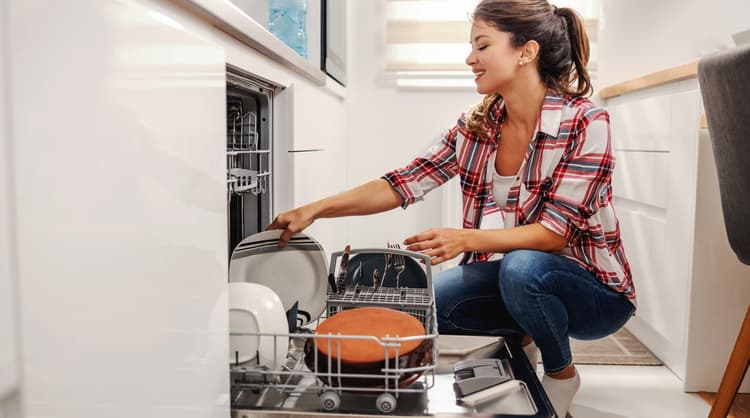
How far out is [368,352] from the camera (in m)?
0.82

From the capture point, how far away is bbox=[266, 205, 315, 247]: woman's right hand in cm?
120

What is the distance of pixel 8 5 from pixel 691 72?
1.79 metres

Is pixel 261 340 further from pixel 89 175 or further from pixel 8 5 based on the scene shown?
pixel 8 5

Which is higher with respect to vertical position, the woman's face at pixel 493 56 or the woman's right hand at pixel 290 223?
the woman's face at pixel 493 56

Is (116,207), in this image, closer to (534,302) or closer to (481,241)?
(481,241)

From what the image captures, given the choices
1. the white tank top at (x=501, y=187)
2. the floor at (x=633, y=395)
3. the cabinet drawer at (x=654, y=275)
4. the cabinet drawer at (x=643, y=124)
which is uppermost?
the cabinet drawer at (x=643, y=124)

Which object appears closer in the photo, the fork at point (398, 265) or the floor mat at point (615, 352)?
the fork at point (398, 265)

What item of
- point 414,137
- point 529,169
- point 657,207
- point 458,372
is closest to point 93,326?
point 458,372

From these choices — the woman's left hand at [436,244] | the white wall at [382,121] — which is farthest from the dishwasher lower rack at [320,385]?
the white wall at [382,121]

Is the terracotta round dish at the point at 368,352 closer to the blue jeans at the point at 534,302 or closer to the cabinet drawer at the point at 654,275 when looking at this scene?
the blue jeans at the point at 534,302

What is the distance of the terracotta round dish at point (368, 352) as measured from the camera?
81 centimetres

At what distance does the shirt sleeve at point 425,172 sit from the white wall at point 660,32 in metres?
1.53

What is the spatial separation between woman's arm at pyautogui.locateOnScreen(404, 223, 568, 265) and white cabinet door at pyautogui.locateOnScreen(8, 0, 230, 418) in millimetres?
478

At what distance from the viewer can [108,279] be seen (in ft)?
1.73
